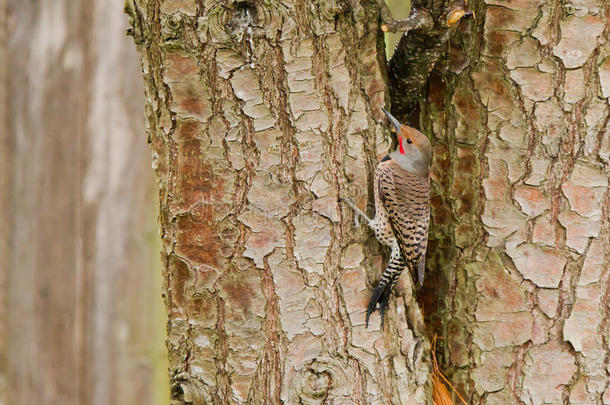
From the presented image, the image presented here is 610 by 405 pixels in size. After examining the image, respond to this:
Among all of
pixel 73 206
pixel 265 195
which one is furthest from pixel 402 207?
pixel 73 206

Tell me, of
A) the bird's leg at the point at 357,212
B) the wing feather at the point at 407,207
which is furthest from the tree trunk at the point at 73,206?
the bird's leg at the point at 357,212

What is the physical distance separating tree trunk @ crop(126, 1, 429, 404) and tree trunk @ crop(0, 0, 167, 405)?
0.89m

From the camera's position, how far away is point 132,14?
6.63 feet

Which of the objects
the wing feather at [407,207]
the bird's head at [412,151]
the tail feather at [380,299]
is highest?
the bird's head at [412,151]

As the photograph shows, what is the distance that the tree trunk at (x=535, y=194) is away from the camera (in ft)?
7.16

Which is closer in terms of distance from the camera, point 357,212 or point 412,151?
point 357,212

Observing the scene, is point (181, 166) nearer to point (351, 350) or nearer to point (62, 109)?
point (351, 350)

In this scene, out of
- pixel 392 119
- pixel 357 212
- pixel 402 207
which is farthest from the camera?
pixel 402 207

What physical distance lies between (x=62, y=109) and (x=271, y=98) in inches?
50.5

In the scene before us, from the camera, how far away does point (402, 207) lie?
102 inches

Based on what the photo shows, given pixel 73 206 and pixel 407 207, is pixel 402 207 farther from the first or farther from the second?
pixel 73 206

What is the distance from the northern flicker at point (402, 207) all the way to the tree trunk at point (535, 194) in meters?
0.18

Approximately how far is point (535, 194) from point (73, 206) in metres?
1.84

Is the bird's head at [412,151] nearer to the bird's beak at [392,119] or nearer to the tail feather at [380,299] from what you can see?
the bird's beak at [392,119]
